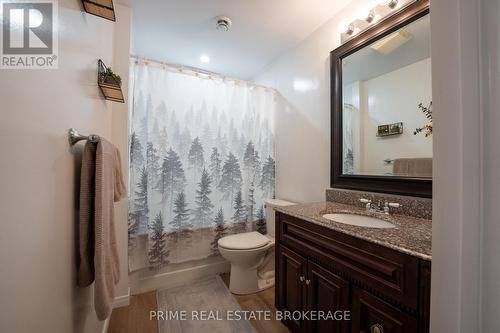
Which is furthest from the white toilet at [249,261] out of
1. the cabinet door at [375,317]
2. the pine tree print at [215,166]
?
the cabinet door at [375,317]

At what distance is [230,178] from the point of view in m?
2.17

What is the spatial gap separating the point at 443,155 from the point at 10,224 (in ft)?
3.09

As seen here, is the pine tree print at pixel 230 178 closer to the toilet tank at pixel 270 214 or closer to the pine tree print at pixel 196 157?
the pine tree print at pixel 196 157

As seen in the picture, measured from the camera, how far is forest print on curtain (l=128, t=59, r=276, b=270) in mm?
1797

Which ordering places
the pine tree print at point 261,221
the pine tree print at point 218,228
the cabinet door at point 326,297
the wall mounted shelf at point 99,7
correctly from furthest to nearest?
the pine tree print at point 261,221
the pine tree print at point 218,228
the cabinet door at point 326,297
the wall mounted shelf at point 99,7

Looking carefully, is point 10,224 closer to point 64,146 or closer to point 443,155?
point 64,146

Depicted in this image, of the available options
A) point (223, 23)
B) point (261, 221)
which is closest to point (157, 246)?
point (261, 221)

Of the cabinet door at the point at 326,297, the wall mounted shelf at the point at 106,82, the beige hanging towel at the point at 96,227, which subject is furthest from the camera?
the wall mounted shelf at the point at 106,82

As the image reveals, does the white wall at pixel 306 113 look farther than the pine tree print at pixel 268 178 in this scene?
No

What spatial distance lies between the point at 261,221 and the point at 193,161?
3.33 ft

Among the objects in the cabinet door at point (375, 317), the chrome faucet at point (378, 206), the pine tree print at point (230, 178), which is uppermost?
the pine tree print at point (230, 178)

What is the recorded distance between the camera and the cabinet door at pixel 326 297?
1027 mm

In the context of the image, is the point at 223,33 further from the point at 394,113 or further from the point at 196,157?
the point at 394,113

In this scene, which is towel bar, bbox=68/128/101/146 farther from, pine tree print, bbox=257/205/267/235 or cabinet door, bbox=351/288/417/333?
pine tree print, bbox=257/205/267/235
